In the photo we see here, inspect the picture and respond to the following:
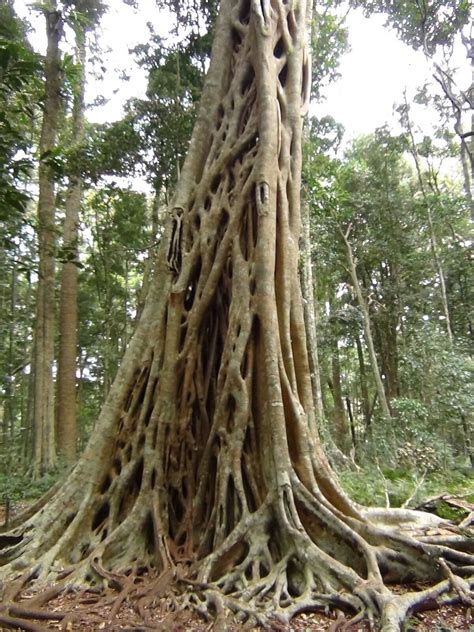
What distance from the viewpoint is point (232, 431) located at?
358cm

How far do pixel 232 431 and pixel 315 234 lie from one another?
26.6 feet

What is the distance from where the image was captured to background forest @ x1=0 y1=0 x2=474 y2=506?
6.45m

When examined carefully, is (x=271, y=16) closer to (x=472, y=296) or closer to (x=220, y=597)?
(x=220, y=597)

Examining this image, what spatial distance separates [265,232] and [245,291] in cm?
56

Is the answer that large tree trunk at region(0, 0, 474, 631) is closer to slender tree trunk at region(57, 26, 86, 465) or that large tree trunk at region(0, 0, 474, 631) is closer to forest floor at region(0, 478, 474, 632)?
forest floor at region(0, 478, 474, 632)

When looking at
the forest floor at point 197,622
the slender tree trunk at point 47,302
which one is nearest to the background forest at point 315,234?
the slender tree trunk at point 47,302

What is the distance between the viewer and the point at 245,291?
3902mm

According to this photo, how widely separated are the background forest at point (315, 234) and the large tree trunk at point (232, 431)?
4.12 ft

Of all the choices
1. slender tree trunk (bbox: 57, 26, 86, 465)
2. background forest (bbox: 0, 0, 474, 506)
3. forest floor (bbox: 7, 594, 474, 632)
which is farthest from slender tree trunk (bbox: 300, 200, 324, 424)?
forest floor (bbox: 7, 594, 474, 632)

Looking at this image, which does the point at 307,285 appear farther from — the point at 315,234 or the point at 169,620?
the point at 169,620

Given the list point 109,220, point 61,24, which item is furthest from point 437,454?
point 61,24

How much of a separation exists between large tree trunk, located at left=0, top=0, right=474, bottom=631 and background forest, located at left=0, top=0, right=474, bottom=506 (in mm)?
1256

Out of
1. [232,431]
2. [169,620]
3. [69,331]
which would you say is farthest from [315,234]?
[169,620]

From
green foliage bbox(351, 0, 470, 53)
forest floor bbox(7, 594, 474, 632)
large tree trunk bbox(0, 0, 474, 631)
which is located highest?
green foliage bbox(351, 0, 470, 53)
